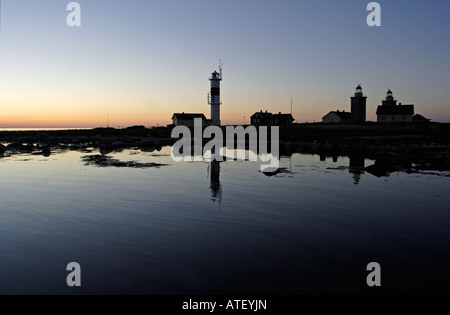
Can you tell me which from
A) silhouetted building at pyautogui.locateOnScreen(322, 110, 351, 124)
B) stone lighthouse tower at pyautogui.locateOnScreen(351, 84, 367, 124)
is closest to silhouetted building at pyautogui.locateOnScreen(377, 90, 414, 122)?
stone lighthouse tower at pyautogui.locateOnScreen(351, 84, 367, 124)

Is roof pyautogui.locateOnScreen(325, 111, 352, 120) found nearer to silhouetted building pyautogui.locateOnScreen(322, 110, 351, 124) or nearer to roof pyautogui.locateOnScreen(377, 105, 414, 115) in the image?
silhouetted building pyautogui.locateOnScreen(322, 110, 351, 124)

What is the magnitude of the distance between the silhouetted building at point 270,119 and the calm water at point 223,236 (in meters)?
75.7

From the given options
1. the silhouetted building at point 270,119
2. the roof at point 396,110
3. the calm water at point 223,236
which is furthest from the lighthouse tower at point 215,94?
the calm water at point 223,236

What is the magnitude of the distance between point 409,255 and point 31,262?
8979 millimetres

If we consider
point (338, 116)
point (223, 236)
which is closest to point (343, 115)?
point (338, 116)

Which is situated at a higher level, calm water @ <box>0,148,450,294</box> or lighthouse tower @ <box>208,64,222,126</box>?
lighthouse tower @ <box>208,64,222,126</box>

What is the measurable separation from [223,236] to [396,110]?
263 feet

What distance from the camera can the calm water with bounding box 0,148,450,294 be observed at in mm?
7105

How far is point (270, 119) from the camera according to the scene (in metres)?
96.1

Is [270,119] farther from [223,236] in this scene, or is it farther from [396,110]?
[223,236]

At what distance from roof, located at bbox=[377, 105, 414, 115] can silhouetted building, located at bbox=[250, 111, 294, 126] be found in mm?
22911

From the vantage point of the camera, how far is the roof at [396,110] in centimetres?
7662
